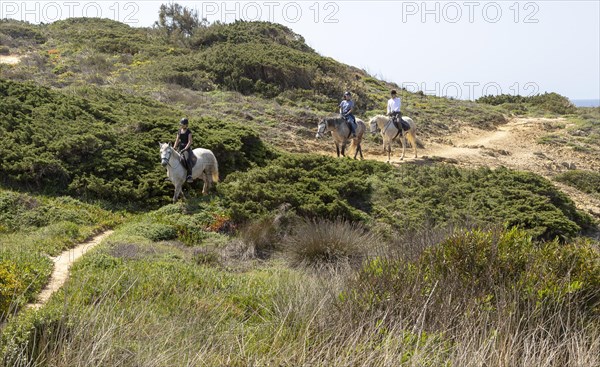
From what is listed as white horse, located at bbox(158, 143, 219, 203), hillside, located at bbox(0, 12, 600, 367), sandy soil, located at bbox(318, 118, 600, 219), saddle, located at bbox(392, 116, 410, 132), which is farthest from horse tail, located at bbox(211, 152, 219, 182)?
saddle, located at bbox(392, 116, 410, 132)

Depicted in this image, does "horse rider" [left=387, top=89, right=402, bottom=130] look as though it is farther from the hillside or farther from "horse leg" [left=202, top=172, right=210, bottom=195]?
"horse leg" [left=202, top=172, right=210, bottom=195]

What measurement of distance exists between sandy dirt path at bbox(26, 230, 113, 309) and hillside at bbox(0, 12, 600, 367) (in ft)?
0.25

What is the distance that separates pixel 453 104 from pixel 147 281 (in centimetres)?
3251

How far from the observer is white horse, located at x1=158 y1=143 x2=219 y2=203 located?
1350 centimetres

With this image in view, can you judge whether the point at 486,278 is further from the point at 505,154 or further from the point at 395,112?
the point at 505,154

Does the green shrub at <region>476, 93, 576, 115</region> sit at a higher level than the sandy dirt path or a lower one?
higher

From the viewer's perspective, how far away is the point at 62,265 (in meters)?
9.70

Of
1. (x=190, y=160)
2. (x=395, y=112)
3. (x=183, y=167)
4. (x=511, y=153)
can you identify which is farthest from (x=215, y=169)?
(x=511, y=153)

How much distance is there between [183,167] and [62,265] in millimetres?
4842

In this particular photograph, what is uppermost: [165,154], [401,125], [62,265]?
[401,125]

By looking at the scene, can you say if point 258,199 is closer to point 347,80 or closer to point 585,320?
point 585,320

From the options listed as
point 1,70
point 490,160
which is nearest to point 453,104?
point 490,160

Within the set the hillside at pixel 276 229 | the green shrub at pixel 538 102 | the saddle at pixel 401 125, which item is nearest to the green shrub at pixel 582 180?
the hillside at pixel 276 229

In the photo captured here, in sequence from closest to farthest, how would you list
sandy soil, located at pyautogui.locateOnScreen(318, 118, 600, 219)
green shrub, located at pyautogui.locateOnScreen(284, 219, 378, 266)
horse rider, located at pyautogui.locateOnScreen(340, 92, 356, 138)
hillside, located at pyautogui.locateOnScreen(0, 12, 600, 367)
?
hillside, located at pyautogui.locateOnScreen(0, 12, 600, 367) → green shrub, located at pyautogui.locateOnScreen(284, 219, 378, 266) → horse rider, located at pyautogui.locateOnScreen(340, 92, 356, 138) → sandy soil, located at pyautogui.locateOnScreen(318, 118, 600, 219)
